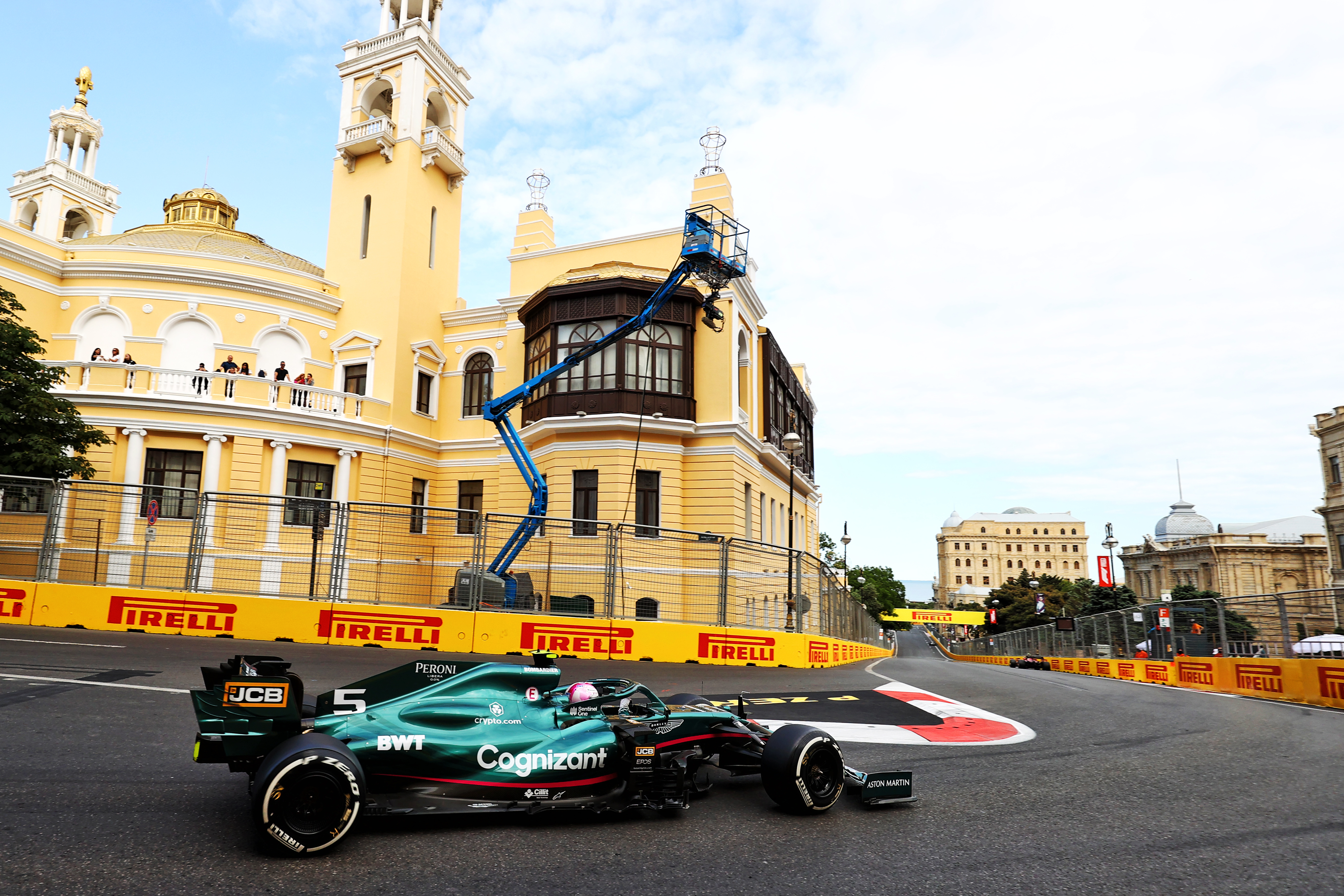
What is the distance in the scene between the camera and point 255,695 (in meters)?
4.31

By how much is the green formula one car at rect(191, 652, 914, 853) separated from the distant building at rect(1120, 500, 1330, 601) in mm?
88267

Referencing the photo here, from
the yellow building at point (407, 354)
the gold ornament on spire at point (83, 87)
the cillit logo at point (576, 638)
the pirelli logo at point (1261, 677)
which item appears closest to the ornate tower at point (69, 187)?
the gold ornament on spire at point (83, 87)

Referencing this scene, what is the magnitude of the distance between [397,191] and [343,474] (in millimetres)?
13524

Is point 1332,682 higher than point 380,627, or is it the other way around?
point 380,627

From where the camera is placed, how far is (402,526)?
46.8 feet

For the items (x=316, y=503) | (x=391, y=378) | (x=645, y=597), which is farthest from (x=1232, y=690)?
(x=391, y=378)

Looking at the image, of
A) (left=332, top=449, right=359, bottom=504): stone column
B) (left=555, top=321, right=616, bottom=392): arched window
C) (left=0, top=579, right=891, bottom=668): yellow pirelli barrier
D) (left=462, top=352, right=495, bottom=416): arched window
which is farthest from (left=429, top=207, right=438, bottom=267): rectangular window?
(left=0, top=579, right=891, bottom=668): yellow pirelli barrier

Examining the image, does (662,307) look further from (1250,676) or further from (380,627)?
(1250,676)

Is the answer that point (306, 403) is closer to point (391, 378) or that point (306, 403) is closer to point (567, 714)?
point (391, 378)

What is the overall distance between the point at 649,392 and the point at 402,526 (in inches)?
566

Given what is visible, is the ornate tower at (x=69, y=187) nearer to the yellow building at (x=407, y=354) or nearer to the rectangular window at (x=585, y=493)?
the yellow building at (x=407, y=354)

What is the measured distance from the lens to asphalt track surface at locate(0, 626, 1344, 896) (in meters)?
3.81

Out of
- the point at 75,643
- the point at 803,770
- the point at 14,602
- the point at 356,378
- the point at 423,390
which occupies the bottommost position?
the point at 803,770

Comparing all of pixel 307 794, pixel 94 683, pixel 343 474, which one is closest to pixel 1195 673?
pixel 307 794
